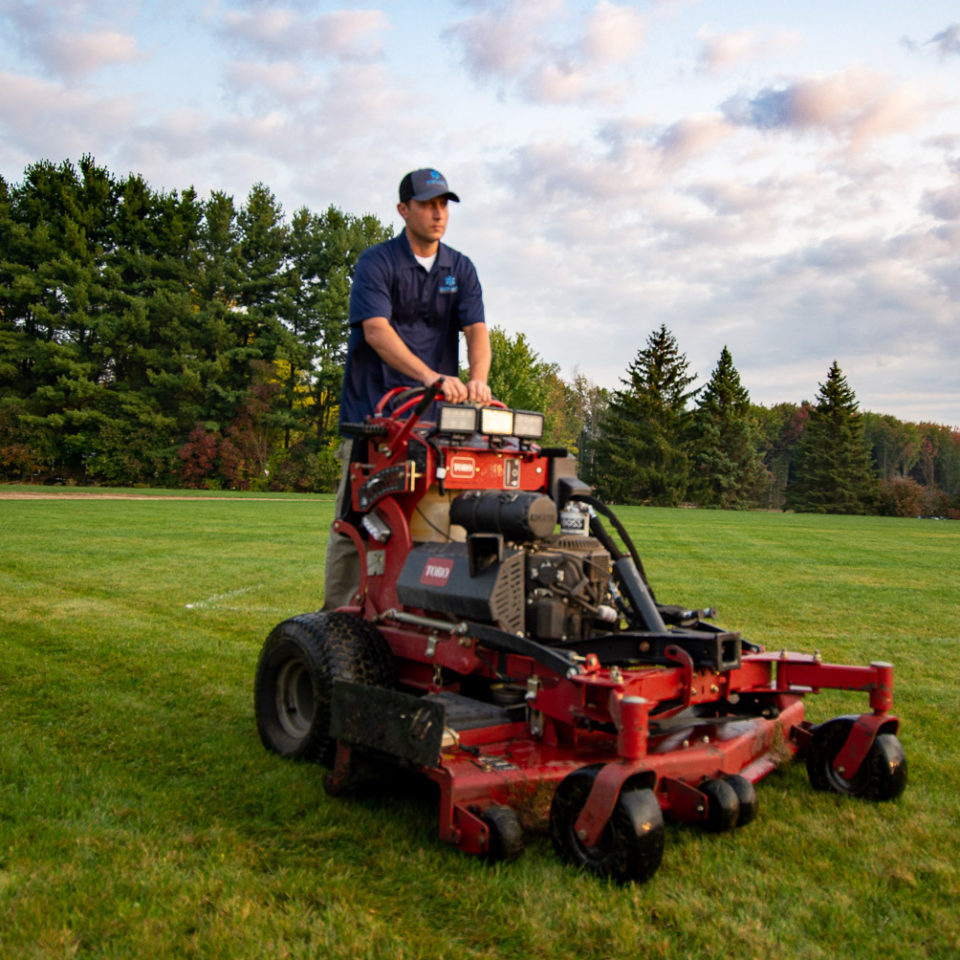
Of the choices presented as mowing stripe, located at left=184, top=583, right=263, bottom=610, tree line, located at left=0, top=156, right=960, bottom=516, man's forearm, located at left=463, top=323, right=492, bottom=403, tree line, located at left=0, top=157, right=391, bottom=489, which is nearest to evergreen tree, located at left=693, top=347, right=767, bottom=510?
tree line, located at left=0, top=156, right=960, bottom=516

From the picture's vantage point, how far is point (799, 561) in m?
14.9

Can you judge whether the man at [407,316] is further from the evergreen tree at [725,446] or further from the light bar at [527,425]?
the evergreen tree at [725,446]

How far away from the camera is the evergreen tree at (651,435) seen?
56.6 meters

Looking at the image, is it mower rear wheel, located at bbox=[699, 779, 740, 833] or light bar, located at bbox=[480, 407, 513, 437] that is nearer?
mower rear wheel, located at bbox=[699, 779, 740, 833]

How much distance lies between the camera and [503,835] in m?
3.07

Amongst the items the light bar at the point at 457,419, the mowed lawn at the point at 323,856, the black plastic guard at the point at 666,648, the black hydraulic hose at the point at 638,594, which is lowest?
the mowed lawn at the point at 323,856

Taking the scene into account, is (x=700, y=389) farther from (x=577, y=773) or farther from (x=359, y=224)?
(x=577, y=773)

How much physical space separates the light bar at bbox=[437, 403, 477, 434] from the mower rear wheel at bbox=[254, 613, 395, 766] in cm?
104

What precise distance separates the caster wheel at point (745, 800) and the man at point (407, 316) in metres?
2.11

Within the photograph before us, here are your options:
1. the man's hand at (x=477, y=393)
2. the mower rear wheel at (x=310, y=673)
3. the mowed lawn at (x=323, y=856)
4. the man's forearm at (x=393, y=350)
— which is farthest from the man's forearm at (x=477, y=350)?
the mowed lawn at (x=323, y=856)

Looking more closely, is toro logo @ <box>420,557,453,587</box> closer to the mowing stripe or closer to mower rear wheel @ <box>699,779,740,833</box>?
mower rear wheel @ <box>699,779,740,833</box>

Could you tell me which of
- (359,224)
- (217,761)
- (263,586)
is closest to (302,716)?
(217,761)

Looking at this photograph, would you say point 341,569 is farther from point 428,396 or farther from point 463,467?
point 428,396

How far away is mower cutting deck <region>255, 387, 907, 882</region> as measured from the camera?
3.20 metres
